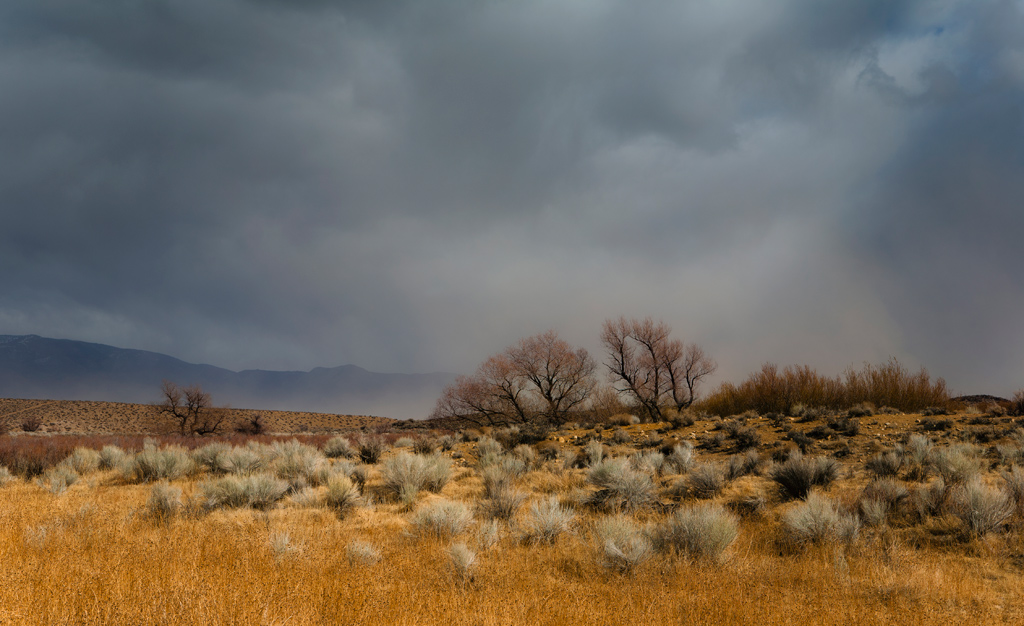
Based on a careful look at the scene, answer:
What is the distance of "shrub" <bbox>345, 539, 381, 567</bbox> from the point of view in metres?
5.91

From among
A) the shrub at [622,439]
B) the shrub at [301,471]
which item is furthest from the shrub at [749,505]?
the shrub at [301,471]

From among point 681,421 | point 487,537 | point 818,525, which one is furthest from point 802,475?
point 681,421

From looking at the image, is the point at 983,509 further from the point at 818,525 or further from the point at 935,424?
the point at 935,424

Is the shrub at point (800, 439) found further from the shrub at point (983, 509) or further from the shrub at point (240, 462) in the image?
the shrub at point (240, 462)

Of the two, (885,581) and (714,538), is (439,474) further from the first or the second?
(885,581)

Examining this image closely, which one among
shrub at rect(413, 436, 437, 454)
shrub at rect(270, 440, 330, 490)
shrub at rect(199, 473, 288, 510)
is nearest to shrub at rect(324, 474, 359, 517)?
shrub at rect(199, 473, 288, 510)

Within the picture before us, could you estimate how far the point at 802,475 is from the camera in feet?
29.7

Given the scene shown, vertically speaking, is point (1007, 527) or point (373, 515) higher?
point (1007, 527)

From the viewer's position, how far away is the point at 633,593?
5.05 metres

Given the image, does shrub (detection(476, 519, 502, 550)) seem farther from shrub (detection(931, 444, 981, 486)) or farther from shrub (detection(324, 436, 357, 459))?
shrub (detection(324, 436, 357, 459))

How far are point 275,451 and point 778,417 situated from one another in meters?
19.6

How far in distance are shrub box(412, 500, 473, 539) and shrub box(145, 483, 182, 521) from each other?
462 centimetres

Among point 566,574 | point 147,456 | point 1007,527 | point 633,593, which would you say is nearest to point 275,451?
point 147,456

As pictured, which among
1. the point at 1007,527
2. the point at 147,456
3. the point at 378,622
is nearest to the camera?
the point at 378,622
